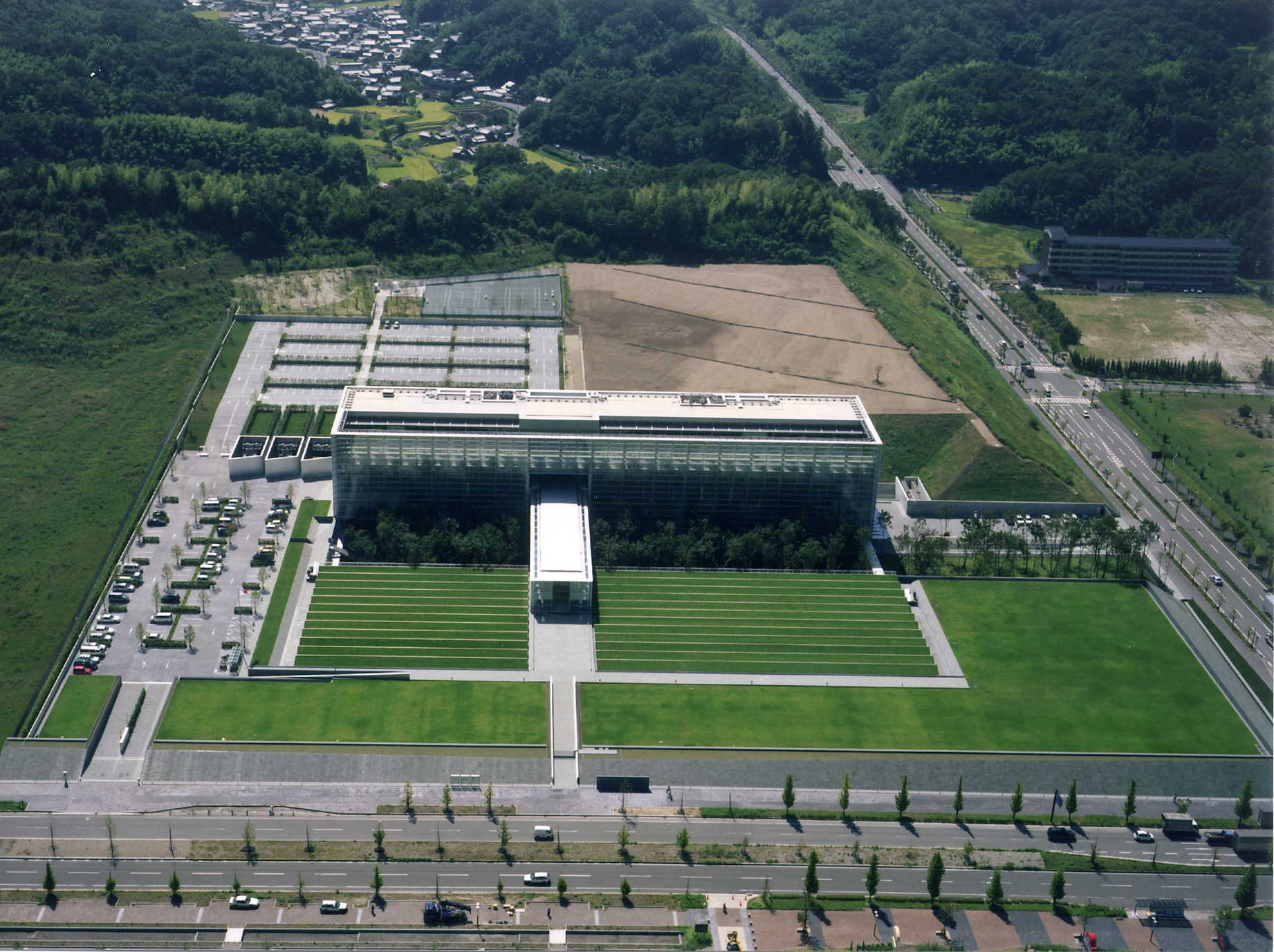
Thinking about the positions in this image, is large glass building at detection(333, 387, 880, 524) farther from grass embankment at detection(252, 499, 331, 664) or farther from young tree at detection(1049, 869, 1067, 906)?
young tree at detection(1049, 869, 1067, 906)

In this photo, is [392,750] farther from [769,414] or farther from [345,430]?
[769,414]

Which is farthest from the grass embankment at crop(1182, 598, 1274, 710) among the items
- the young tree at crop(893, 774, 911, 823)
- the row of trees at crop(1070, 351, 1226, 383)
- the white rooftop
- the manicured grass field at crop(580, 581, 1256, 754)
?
the row of trees at crop(1070, 351, 1226, 383)

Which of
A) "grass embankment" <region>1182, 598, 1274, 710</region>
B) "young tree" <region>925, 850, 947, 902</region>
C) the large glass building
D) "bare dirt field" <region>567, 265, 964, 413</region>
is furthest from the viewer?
"bare dirt field" <region>567, 265, 964, 413</region>

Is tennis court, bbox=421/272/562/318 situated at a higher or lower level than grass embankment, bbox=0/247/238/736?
higher

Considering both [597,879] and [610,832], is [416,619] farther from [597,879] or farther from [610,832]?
[597,879]

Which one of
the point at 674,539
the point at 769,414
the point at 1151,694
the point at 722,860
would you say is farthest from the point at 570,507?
the point at 1151,694

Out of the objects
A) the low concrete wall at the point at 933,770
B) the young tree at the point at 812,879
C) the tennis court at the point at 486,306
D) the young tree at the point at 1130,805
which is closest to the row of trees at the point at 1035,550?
the low concrete wall at the point at 933,770
